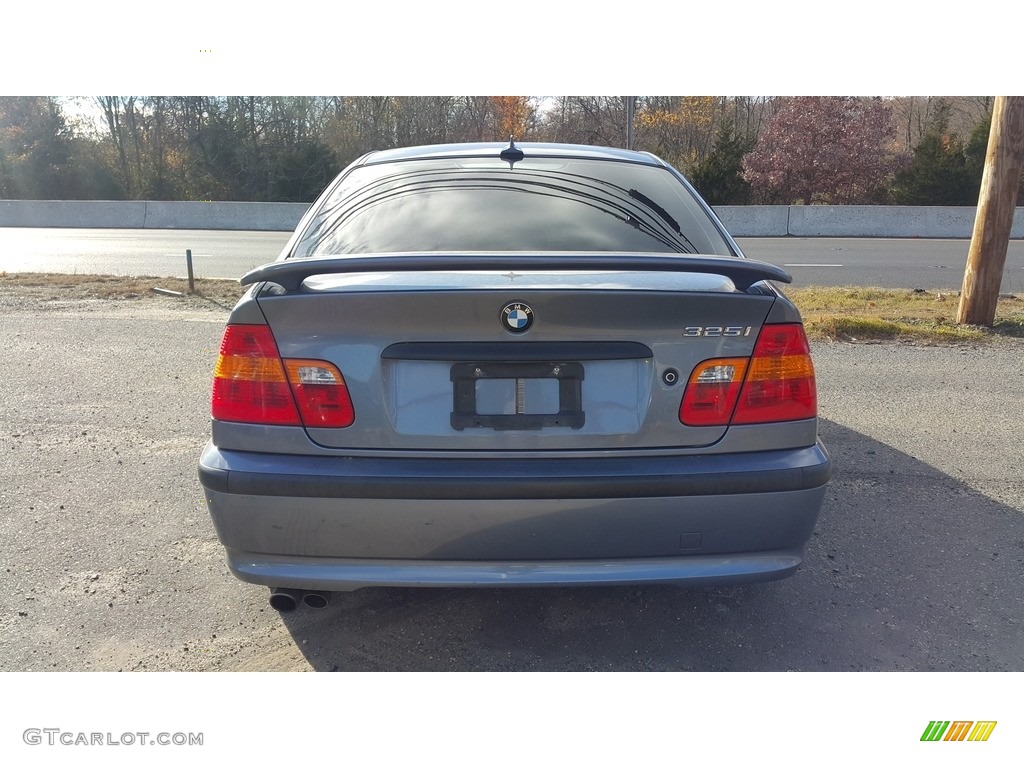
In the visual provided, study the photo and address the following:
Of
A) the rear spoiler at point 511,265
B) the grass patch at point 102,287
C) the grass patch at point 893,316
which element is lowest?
the grass patch at point 102,287

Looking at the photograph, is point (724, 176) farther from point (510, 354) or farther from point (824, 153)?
point (510, 354)

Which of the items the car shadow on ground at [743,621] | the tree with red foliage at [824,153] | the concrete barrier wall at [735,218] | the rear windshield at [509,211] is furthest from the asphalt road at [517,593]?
the tree with red foliage at [824,153]

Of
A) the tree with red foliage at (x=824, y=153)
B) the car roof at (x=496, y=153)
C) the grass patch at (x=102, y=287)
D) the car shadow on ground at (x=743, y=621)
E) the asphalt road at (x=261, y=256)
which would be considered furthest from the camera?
the tree with red foliage at (x=824, y=153)

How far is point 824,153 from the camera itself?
27.8 meters

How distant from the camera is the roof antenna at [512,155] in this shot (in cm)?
338

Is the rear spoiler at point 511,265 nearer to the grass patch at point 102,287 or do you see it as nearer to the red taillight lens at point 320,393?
the red taillight lens at point 320,393

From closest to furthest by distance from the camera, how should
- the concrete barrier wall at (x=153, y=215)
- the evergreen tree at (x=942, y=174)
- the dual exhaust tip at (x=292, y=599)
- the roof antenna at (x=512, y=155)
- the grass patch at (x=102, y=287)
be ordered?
the dual exhaust tip at (x=292, y=599), the roof antenna at (x=512, y=155), the grass patch at (x=102, y=287), the concrete barrier wall at (x=153, y=215), the evergreen tree at (x=942, y=174)

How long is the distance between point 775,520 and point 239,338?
1.67 metres

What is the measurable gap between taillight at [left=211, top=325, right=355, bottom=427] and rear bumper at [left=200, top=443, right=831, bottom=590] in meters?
0.13

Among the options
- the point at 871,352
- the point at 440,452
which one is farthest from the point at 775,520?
the point at 871,352

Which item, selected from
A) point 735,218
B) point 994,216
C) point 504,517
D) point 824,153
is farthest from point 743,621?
point 824,153

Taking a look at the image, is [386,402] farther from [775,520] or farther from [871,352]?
[871,352]

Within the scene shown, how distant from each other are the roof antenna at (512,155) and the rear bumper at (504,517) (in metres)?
1.60

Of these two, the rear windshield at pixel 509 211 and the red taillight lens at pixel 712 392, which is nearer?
the red taillight lens at pixel 712 392
